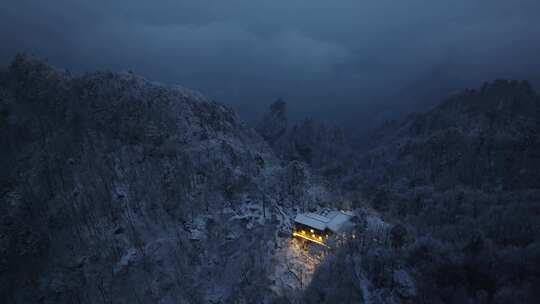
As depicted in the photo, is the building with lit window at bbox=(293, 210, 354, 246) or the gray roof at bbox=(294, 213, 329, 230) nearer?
the building with lit window at bbox=(293, 210, 354, 246)

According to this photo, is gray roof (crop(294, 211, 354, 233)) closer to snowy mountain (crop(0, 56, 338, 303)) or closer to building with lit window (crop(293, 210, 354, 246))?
building with lit window (crop(293, 210, 354, 246))

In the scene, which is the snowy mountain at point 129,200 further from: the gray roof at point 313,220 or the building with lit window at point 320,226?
the gray roof at point 313,220

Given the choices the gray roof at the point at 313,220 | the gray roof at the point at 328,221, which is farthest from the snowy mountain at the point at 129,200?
the gray roof at the point at 328,221

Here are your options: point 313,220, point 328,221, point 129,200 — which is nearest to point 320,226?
point 313,220

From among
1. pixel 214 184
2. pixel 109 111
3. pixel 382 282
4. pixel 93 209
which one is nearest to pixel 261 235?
pixel 214 184

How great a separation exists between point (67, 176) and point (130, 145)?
17005mm

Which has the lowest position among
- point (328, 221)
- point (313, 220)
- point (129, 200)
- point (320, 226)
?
point (320, 226)

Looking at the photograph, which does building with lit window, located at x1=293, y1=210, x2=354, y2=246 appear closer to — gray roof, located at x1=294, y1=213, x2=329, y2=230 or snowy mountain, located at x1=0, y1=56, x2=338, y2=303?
gray roof, located at x1=294, y1=213, x2=329, y2=230

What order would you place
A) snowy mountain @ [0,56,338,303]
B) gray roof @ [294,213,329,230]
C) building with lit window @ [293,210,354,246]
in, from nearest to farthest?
building with lit window @ [293,210,354,246], gray roof @ [294,213,329,230], snowy mountain @ [0,56,338,303]

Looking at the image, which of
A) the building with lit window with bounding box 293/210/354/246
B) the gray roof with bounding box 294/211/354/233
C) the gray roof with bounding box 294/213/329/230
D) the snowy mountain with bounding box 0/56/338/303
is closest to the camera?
the building with lit window with bounding box 293/210/354/246

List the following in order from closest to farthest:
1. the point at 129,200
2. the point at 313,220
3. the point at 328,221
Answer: the point at 313,220, the point at 328,221, the point at 129,200

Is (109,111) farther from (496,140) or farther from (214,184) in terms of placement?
(496,140)

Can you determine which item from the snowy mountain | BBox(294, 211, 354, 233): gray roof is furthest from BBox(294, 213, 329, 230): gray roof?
the snowy mountain

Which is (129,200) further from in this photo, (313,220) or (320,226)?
(320,226)
